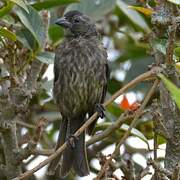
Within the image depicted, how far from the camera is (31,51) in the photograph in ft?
10.2

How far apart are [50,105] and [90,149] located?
0.38m

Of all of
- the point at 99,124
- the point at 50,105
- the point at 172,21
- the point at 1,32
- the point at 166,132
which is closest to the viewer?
the point at 172,21

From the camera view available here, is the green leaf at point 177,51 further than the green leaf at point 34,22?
No

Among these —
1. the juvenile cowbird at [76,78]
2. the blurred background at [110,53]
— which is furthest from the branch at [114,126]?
the juvenile cowbird at [76,78]

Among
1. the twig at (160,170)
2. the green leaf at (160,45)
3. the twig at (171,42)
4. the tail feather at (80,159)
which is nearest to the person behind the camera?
the twig at (171,42)

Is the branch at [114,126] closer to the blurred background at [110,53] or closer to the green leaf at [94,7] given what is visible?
the blurred background at [110,53]

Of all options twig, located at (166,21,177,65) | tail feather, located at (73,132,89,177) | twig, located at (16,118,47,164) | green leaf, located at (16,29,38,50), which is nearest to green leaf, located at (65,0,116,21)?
green leaf, located at (16,29,38,50)

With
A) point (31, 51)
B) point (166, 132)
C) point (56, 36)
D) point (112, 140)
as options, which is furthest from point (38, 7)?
point (166, 132)

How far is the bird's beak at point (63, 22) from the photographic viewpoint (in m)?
3.66

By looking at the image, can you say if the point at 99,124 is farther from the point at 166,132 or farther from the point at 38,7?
the point at 166,132

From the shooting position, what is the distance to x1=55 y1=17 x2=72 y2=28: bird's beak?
3660 mm

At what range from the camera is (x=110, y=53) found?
14.8ft

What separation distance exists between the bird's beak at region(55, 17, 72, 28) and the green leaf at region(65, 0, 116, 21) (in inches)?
2.7

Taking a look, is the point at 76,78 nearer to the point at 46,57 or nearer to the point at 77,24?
the point at 77,24
